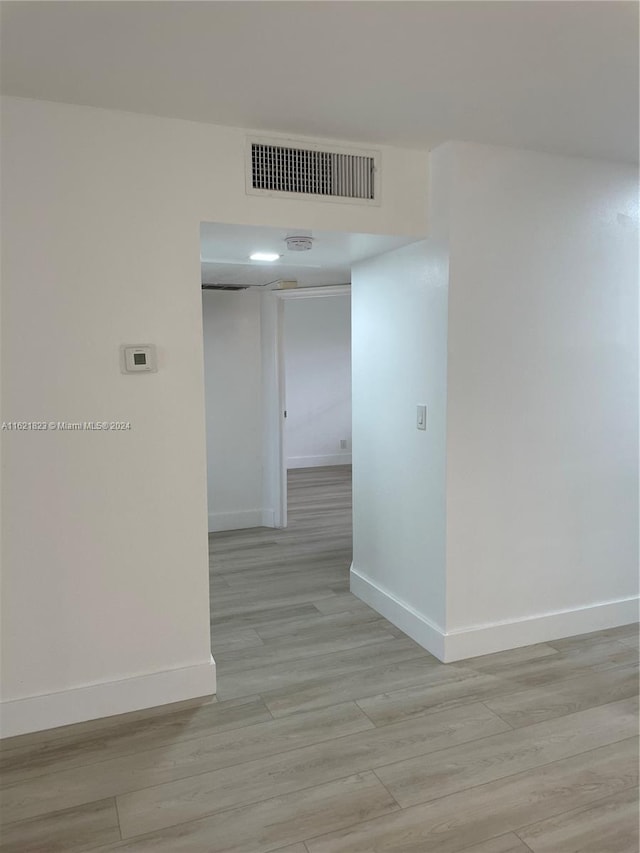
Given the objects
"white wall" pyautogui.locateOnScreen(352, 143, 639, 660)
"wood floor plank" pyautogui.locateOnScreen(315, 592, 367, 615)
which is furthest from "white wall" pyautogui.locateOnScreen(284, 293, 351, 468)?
"white wall" pyautogui.locateOnScreen(352, 143, 639, 660)

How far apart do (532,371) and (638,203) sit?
1043 mm

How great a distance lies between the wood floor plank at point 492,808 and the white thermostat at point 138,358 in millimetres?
1689

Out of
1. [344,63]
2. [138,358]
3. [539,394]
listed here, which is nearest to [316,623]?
[539,394]

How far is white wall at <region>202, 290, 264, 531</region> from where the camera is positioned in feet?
17.2

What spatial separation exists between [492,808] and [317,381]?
274 inches

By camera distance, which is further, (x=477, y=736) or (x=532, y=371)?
(x=532, y=371)

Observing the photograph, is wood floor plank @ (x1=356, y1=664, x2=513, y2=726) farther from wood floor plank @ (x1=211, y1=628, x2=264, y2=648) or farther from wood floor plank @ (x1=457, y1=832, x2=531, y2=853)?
wood floor plank @ (x1=211, y1=628, x2=264, y2=648)

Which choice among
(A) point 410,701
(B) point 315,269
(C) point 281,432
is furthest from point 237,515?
(A) point 410,701

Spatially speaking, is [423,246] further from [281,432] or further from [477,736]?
[281,432]

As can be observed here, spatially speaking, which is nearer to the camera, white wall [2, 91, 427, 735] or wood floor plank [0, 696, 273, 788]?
wood floor plank [0, 696, 273, 788]

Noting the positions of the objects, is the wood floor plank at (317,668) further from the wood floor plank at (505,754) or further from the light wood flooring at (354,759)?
the wood floor plank at (505,754)

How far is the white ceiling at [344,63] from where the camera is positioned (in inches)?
65.7

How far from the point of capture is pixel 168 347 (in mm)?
2463

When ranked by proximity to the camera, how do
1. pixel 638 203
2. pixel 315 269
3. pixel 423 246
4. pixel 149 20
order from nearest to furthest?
1. pixel 149 20
2. pixel 423 246
3. pixel 638 203
4. pixel 315 269
